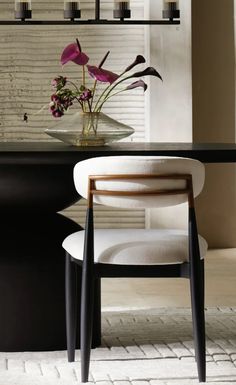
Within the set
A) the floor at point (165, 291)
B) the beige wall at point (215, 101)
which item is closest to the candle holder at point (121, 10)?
the floor at point (165, 291)

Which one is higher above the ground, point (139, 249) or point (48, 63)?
point (48, 63)

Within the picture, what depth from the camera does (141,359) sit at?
3.34 m

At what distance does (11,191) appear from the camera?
3.41m

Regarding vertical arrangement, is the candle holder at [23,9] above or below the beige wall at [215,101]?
above

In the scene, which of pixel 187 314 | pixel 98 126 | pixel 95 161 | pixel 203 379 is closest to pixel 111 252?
pixel 95 161

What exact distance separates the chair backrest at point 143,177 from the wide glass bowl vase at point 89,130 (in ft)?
1.96

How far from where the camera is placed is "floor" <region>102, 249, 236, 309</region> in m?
4.47

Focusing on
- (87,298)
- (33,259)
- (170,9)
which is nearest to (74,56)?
(33,259)

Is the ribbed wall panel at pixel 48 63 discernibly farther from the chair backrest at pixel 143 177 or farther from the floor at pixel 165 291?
the chair backrest at pixel 143 177

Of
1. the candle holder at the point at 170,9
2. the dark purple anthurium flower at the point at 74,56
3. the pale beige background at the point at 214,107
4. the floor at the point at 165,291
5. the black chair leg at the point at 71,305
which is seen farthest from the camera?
the pale beige background at the point at 214,107

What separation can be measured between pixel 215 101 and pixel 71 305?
3.08 meters

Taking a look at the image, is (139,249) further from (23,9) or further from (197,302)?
(23,9)

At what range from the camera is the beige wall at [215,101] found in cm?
608

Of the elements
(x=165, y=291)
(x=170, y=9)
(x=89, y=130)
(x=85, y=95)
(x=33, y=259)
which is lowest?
(x=165, y=291)
